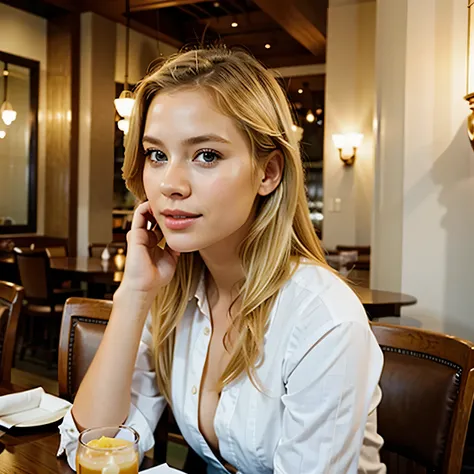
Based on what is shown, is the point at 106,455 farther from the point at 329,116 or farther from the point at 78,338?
the point at 329,116

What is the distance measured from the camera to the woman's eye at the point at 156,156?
42.8 inches

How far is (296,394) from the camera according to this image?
3.26 feet

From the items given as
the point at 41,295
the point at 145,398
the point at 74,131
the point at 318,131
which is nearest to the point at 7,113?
the point at 74,131

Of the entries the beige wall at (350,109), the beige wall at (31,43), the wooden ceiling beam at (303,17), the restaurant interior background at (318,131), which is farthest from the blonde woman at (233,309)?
the beige wall at (31,43)

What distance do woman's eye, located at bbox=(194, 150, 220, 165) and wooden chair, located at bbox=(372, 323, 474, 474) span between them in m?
0.58

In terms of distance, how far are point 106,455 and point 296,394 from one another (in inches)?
14.0

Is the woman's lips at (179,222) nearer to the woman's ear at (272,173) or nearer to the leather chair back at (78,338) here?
the woman's ear at (272,173)

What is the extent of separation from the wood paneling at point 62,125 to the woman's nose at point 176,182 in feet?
20.1

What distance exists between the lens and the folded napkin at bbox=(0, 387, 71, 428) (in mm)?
1214

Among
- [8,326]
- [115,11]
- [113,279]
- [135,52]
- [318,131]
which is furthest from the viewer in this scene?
[318,131]

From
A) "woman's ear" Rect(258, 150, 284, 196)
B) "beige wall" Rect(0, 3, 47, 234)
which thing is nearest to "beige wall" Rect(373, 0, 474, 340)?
"woman's ear" Rect(258, 150, 284, 196)

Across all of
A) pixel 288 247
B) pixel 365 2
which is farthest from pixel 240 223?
pixel 365 2

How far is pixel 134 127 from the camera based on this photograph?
1.18 m

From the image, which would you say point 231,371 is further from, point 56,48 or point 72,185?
point 56,48
